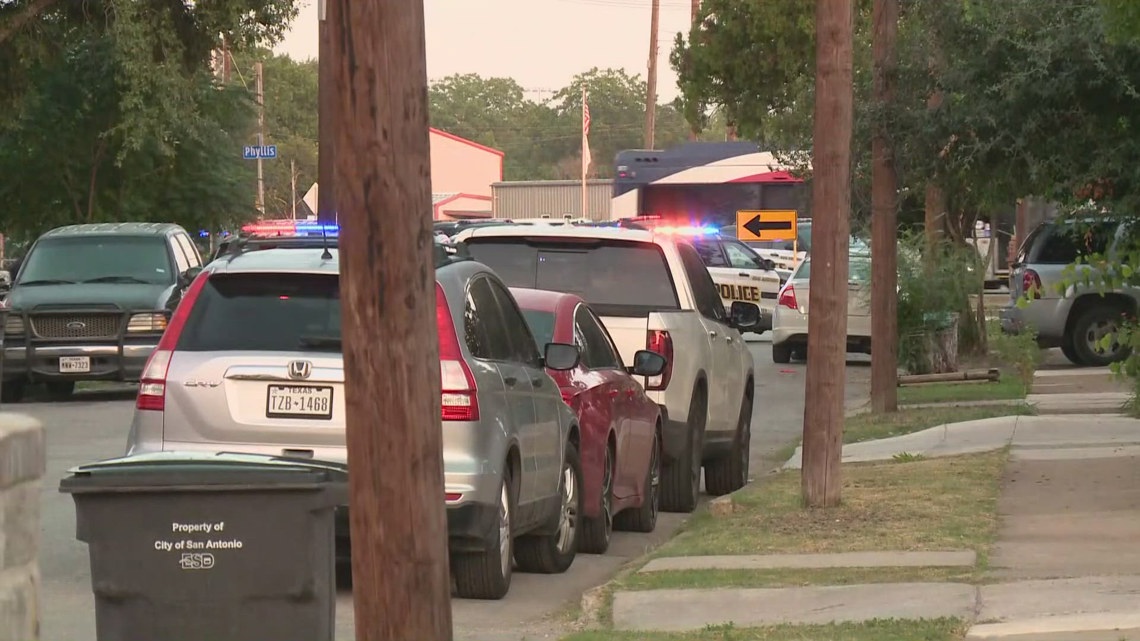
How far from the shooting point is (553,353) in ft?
32.5

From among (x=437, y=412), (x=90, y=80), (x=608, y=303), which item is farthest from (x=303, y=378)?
(x=90, y=80)

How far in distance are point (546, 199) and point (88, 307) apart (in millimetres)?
50412

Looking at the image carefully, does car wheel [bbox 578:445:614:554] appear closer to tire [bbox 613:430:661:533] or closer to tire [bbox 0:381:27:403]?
tire [bbox 613:430:661:533]

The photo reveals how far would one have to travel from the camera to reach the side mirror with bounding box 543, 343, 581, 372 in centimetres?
987

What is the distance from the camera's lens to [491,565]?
8.95 m

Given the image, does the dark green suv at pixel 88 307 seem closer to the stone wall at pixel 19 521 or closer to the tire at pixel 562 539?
the tire at pixel 562 539

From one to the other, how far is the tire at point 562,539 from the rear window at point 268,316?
1775 mm

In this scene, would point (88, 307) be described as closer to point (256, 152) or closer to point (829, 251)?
point (829, 251)

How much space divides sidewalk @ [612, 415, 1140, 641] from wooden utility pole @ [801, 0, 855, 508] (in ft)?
3.96

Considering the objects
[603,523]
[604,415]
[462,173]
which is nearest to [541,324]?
[604,415]

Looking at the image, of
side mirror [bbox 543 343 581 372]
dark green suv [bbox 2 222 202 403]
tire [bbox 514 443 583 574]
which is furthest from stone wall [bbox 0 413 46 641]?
dark green suv [bbox 2 222 202 403]

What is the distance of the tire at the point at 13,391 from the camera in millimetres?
20781

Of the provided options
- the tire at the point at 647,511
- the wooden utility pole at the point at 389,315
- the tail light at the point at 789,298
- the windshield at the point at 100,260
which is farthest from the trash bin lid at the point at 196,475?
the tail light at the point at 789,298

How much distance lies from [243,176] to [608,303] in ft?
73.9
